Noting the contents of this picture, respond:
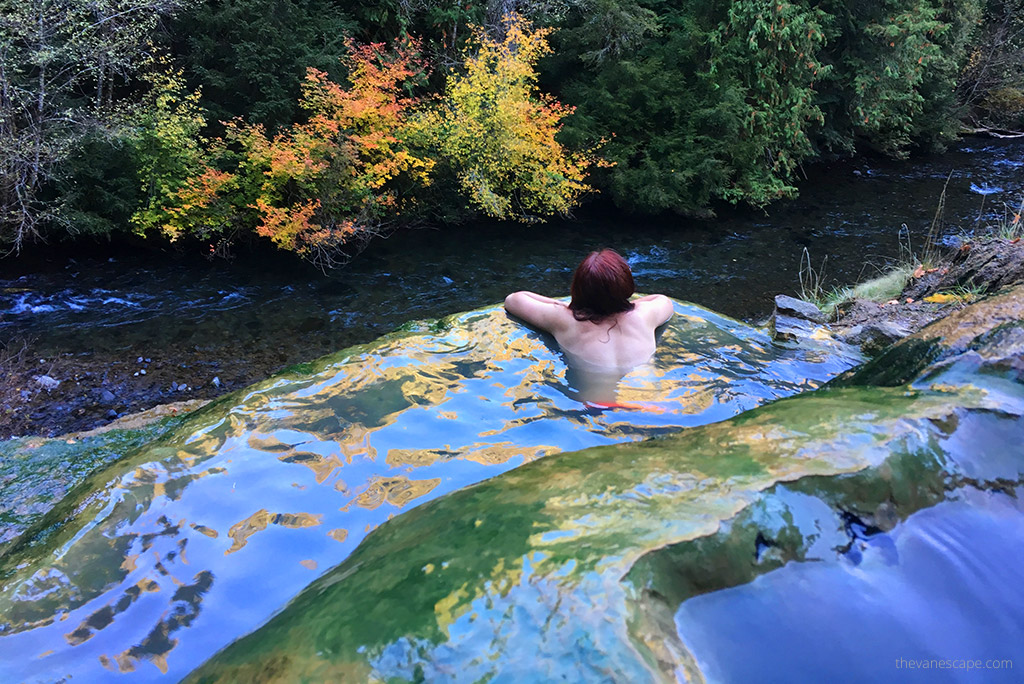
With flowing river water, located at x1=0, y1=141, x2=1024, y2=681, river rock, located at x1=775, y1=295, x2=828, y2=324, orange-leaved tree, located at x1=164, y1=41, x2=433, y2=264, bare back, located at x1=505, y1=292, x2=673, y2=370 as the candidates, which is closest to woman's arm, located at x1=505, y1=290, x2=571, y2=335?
bare back, located at x1=505, y1=292, x2=673, y2=370

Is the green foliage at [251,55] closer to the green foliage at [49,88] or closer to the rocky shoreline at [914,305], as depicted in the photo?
the green foliage at [49,88]

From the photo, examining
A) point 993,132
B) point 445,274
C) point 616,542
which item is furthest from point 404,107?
point 993,132

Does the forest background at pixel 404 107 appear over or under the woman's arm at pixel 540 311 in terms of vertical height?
over

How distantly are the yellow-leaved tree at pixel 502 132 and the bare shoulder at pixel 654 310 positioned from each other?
23.3ft

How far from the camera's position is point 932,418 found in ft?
6.46

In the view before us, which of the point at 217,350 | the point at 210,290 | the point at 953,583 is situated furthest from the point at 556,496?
the point at 210,290

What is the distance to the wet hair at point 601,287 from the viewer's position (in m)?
3.41

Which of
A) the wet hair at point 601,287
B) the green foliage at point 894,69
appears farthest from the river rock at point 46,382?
the green foliage at point 894,69

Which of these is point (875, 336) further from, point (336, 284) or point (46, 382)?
point (46, 382)

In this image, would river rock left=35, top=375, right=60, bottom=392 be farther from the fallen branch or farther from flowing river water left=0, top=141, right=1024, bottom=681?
the fallen branch

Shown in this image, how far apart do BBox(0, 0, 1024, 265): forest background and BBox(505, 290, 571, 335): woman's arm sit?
6258 millimetres

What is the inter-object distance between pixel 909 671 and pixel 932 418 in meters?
0.88

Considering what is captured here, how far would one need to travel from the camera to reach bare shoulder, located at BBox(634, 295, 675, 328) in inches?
149

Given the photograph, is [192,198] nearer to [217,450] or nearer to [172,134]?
[172,134]
